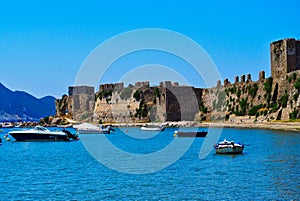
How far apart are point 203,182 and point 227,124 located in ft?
189

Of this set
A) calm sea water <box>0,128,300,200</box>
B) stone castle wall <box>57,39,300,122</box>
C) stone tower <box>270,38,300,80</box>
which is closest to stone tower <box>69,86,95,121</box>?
stone castle wall <box>57,39,300,122</box>

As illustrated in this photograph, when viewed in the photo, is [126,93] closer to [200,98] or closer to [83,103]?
[200,98]

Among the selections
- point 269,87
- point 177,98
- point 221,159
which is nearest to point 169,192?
point 221,159

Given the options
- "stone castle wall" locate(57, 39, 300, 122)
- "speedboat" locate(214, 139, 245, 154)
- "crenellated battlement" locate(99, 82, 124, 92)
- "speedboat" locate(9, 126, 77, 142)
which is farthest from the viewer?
"crenellated battlement" locate(99, 82, 124, 92)

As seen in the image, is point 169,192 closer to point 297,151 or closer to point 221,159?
point 221,159

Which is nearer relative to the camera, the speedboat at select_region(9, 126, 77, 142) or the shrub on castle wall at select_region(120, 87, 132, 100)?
the speedboat at select_region(9, 126, 77, 142)

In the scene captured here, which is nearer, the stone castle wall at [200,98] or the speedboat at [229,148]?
the speedboat at [229,148]

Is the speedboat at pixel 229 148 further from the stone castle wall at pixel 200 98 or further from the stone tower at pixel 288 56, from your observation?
the stone tower at pixel 288 56

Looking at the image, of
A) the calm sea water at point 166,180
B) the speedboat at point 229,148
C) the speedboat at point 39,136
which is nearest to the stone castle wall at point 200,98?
the speedboat at point 39,136

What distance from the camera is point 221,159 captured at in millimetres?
25875

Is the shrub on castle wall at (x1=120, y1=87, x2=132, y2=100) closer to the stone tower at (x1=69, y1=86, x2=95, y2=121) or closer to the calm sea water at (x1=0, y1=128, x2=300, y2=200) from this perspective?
the stone tower at (x1=69, y1=86, x2=95, y2=121)

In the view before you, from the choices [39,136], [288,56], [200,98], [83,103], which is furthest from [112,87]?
[39,136]

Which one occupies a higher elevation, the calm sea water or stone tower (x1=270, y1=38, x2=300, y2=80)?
stone tower (x1=270, y1=38, x2=300, y2=80)

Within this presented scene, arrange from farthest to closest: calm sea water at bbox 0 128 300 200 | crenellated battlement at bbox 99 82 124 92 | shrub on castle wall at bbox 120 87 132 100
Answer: crenellated battlement at bbox 99 82 124 92
shrub on castle wall at bbox 120 87 132 100
calm sea water at bbox 0 128 300 200
